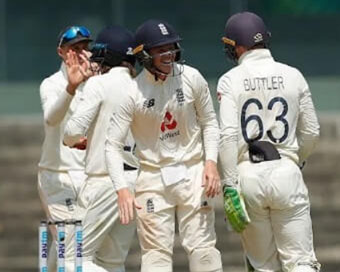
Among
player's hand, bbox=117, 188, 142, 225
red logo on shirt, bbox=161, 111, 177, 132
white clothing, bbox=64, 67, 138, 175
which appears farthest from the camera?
white clothing, bbox=64, 67, 138, 175

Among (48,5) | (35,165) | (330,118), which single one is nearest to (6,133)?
(35,165)

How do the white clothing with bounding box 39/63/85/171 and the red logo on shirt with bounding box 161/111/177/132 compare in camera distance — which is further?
the white clothing with bounding box 39/63/85/171

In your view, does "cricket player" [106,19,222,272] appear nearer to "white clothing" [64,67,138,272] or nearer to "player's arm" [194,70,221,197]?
"player's arm" [194,70,221,197]

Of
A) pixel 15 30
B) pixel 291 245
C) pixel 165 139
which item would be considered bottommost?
pixel 291 245

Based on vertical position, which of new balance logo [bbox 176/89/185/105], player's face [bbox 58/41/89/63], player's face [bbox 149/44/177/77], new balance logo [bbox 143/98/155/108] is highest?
player's face [bbox 58/41/89/63]

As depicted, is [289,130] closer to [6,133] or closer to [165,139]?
[165,139]

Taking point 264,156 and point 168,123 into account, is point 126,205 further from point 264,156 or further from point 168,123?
point 264,156

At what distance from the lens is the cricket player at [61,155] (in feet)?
37.3

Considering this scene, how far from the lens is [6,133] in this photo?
16.8m

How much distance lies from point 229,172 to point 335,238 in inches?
231

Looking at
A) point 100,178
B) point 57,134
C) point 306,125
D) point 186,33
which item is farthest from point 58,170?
point 186,33

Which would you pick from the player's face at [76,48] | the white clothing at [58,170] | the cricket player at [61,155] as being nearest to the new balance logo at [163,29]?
the cricket player at [61,155]

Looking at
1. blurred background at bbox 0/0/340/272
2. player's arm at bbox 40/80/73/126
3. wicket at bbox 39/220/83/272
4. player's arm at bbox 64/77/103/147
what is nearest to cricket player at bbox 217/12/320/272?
player's arm at bbox 64/77/103/147

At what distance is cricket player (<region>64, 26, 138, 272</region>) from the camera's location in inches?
415
